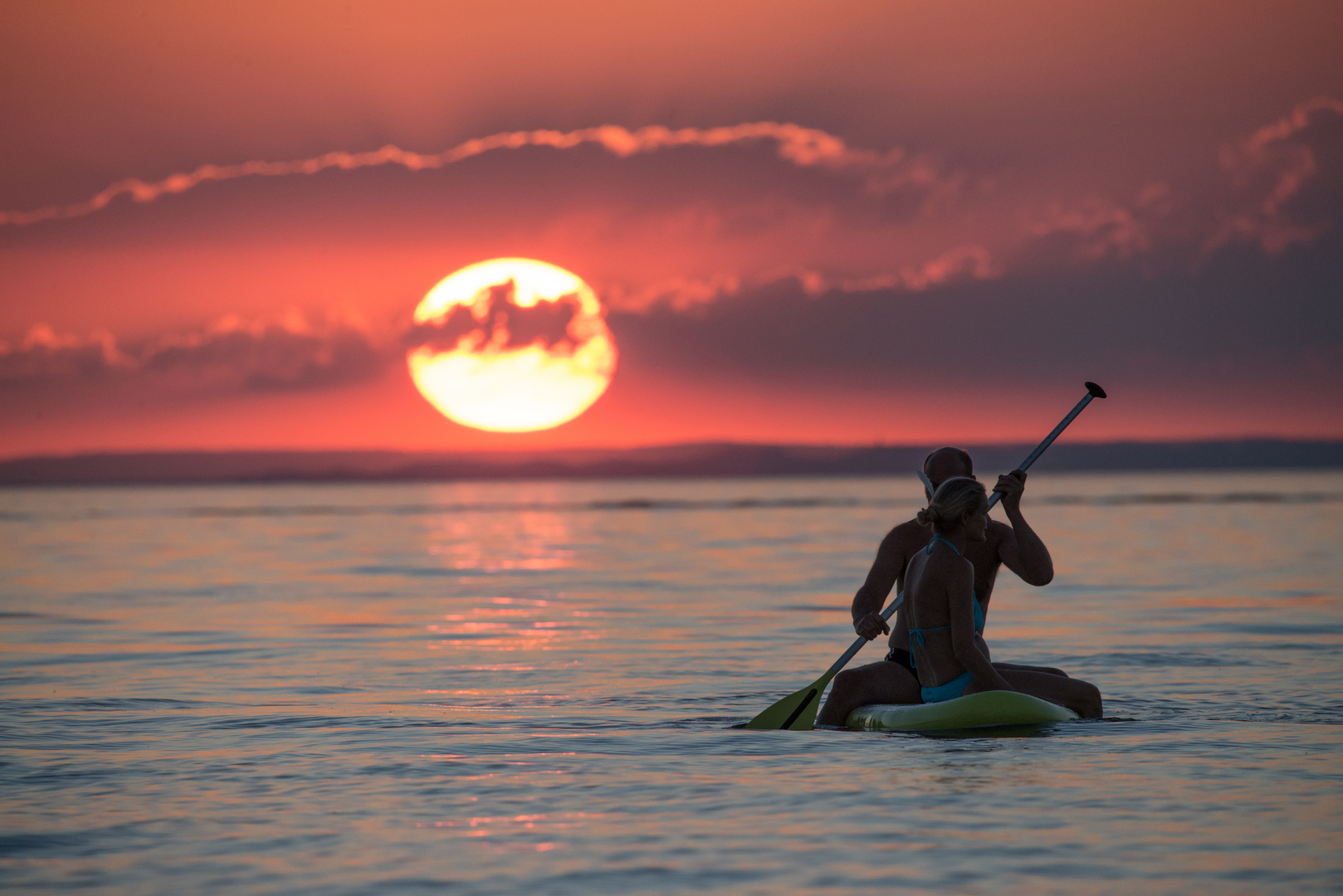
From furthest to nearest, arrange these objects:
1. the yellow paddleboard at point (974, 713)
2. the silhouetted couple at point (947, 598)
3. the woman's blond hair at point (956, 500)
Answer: the yellow paddleboard at point (974, 713) < the silhouetted couple at point (947, 598) < the woman's blond hair at point (956, 500)

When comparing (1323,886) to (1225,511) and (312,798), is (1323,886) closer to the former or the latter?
(312,798)

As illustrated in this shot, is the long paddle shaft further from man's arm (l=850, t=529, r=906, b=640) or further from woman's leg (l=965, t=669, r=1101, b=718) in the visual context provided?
woman's leg (l=965, t=669, r=1101, b=718)

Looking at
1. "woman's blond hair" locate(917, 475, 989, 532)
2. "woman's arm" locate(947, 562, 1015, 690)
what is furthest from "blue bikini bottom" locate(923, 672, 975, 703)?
"woman's blond hair" locate(917, 475, 989, 532)

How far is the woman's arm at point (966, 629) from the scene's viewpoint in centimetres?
1037

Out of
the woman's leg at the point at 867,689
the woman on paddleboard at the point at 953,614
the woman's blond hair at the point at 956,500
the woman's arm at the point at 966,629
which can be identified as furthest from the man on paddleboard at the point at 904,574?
the woman's blond hair at the point at 956,500

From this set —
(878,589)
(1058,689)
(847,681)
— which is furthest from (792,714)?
(1058,689)

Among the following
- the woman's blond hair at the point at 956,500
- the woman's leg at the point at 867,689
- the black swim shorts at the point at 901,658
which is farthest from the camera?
the black swim shorts at the point at 901,658

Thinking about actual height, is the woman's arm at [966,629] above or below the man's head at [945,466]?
below

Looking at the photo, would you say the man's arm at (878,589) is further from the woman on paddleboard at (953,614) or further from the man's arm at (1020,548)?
the man's arm at (1020,548)

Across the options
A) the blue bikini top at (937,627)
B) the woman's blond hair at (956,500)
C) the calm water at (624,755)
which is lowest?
the calm water at (624,755)

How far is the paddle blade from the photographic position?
11.4m

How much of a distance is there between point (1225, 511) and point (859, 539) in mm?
33051

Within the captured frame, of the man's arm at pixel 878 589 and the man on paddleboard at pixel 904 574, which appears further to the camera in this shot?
the man's arm at pixel 878 589

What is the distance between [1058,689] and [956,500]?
2.05 metres
